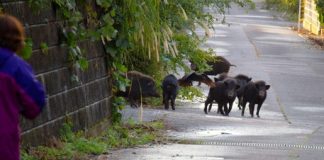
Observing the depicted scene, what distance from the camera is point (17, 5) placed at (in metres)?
8.77

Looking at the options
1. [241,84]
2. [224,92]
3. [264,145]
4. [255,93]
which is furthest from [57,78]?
[241,84]

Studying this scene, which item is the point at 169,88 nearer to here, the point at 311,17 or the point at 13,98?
the point at 13,98

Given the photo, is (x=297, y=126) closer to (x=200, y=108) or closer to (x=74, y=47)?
(x=200, y=108)

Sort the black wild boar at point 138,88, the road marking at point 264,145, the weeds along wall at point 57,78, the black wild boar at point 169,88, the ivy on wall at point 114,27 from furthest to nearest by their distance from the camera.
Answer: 1. the black wild boar at point 169,88
2. the black wild boar at point 138,88
3. the road marking at point 264,145
4. the ivy on wall at point 114,27
5. the weeds along wall at point 57,78

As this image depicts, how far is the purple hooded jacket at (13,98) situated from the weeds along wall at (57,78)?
335 cm

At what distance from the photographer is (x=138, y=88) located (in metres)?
16.0

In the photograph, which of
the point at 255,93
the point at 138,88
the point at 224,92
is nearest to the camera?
the point at 138,88

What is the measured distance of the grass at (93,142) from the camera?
9.18m

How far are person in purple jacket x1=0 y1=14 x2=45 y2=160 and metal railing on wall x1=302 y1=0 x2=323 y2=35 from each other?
131ft

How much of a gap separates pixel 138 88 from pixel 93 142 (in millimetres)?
5852

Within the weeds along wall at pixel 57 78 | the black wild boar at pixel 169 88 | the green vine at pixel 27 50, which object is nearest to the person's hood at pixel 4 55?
the green vine at pixel 27 50

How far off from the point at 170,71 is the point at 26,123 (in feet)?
37.0

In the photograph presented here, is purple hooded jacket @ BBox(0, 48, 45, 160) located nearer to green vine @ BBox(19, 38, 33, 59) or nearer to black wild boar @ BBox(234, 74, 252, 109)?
green vine @ BBox(19, 38, 33, 59)

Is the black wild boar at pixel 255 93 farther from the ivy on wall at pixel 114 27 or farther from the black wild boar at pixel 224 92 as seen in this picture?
the ivy on wall at pixel 114 27
